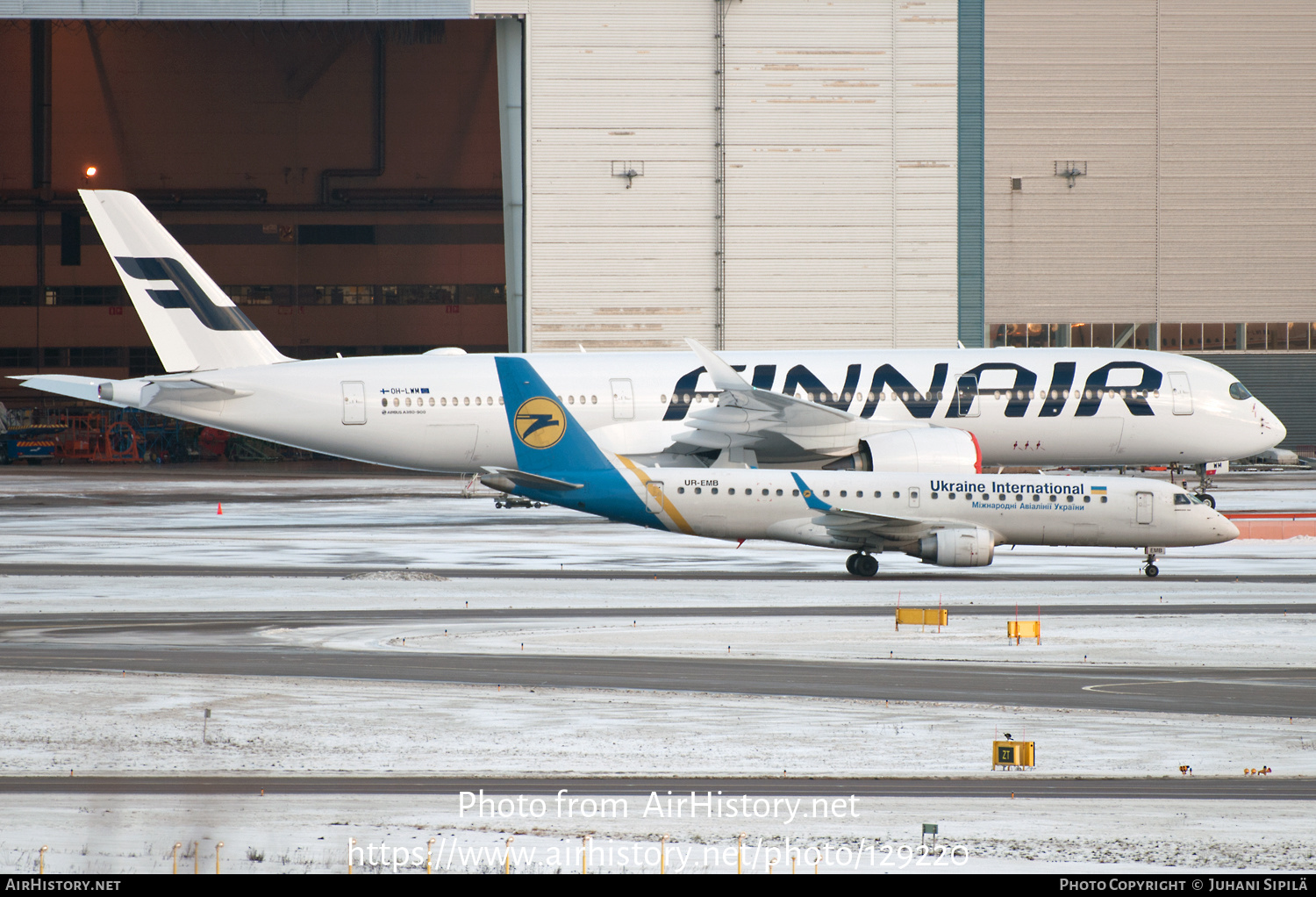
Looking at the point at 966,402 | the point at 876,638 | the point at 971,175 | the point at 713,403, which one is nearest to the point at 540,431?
the point at 713,403

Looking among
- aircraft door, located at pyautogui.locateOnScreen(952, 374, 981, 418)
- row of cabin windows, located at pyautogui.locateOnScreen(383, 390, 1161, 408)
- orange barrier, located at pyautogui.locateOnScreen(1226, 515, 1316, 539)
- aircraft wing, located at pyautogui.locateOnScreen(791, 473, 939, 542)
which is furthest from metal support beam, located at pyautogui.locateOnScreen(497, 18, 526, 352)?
orange barrier, located at pyautogui.locateOnScreen(1226, 515, 1316, 539)

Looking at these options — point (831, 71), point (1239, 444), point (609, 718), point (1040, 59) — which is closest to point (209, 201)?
point (831, 71)

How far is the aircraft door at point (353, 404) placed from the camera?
4209cm

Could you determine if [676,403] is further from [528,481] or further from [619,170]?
[619,170]

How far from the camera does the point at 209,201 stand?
98.8 m

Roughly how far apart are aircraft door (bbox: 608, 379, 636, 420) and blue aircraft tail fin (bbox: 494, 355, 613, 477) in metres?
4.96

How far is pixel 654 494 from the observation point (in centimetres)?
3316

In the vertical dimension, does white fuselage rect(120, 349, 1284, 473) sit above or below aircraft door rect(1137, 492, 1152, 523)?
above

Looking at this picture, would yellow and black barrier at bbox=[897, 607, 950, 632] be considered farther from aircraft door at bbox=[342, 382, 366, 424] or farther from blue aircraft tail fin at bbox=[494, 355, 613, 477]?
aircraft door at bbox=[342, 382, 366, 424]

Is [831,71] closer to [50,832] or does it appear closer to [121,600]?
[121,600]

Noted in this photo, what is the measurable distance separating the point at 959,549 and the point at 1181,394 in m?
14.7

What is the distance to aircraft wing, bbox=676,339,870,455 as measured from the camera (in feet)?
129

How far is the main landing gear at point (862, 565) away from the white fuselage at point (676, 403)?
31.7 ft

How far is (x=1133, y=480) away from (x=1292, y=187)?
40963mm
